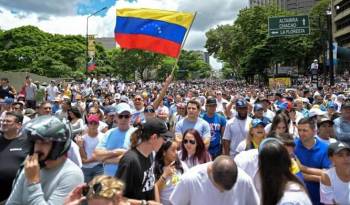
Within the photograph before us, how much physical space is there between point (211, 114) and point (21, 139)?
446cm

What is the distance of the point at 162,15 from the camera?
32.9 feet

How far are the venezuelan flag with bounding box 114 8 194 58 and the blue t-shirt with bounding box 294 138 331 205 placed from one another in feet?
16.6

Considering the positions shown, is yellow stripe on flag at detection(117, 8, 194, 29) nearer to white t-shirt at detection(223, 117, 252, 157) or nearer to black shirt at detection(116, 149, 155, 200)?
white t-shirt at detection(223, 117, 252, 157)

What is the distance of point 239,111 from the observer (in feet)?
24.7

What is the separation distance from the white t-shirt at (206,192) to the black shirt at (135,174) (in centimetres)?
27

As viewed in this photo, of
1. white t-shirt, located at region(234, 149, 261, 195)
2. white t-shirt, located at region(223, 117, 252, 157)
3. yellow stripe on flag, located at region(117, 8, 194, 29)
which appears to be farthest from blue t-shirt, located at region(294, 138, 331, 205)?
yellow stripe on flag, located at region(117, 8, 194, 29)

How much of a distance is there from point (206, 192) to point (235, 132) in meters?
4.05

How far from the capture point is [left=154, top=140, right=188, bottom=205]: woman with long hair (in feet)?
14.2

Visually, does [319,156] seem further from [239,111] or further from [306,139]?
[239,111]

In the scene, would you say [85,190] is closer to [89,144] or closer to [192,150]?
[192,150]

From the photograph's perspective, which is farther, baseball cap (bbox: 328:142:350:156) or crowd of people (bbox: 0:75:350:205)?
baseball cap (bbox: 328:142:350:156)

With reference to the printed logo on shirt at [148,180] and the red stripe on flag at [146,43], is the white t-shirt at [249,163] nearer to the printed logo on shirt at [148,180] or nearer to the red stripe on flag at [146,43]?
the printed logo on shirt at [148,180]

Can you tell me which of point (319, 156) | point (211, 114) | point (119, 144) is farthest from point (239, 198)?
point (211, 114)

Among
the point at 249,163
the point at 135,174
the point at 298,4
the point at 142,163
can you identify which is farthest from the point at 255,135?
the point at 298,4
